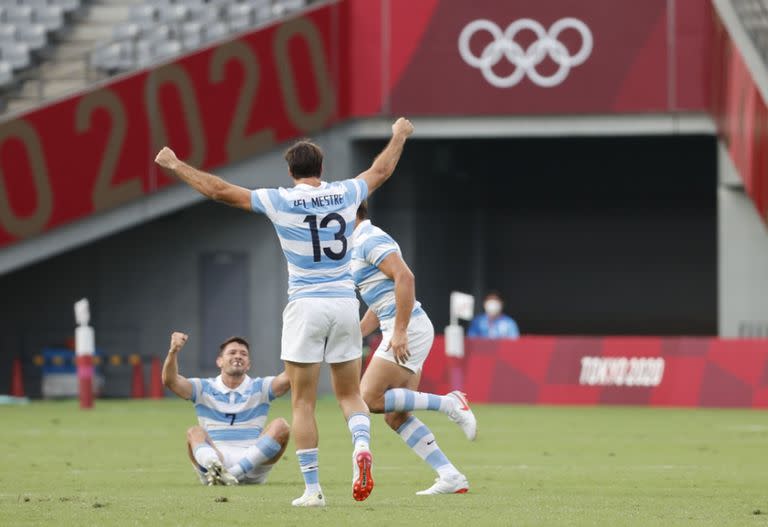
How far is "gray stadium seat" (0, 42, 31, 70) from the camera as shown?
2902cm

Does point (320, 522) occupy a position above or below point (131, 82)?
below

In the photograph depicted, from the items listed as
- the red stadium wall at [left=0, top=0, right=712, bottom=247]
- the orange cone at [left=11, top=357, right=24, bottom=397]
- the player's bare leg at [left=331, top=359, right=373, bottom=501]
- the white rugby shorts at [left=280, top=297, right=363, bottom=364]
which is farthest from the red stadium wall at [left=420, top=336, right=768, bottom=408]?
the white rugby shorts at [left=280, top=297, right=363, bottom=364]

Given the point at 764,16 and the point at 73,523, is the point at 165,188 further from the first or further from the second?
the point at 73,523

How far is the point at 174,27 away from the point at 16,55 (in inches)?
100

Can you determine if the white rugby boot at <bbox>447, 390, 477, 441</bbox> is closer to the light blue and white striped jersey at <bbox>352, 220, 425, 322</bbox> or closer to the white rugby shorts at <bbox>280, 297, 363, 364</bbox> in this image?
the light blue and white striped jersey at <bbox>352, 220, 425, 322</bbox>

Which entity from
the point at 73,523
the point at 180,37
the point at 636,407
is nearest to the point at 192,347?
the point at 180,37

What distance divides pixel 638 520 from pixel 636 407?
14.9 metres

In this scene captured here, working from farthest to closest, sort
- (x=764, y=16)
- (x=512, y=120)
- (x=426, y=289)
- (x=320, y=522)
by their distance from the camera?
(x=426, y=289), (x=512, y=120), (x=764, y=16), (x=320, y=522)

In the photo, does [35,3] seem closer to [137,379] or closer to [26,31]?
[26,31]

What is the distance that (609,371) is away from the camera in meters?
25.5

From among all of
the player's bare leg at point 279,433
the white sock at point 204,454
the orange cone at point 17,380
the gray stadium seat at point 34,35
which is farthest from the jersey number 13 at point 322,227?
the gray stadium seat at point 34,35

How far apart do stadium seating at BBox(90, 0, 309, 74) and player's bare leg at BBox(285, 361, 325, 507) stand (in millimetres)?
17944

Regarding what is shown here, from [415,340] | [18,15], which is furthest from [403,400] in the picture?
[18,15]

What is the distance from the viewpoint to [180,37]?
2911 cm
